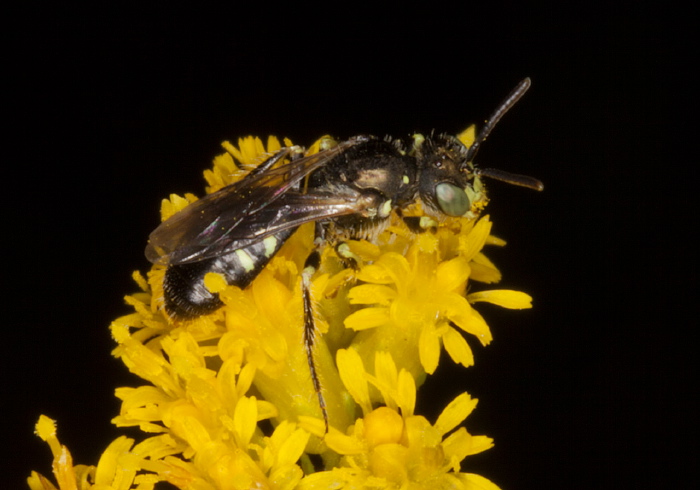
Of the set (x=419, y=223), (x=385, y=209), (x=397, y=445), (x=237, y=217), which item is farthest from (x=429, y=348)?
(x=237, y=217)

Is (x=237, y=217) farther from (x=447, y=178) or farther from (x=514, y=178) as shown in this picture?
(x=514, y=178)

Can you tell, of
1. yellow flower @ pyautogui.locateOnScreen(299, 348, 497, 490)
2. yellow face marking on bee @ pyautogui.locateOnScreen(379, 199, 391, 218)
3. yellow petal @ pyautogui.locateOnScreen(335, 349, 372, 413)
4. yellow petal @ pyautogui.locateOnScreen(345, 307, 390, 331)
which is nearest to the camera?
yellow flower @ pyautogui.locateOnScreen(299, 348, 497, 490)

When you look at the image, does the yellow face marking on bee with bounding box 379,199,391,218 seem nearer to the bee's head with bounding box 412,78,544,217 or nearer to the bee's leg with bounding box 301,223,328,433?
the bee's head with bounding box 412,78,544,217

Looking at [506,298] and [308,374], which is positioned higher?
[506,298]

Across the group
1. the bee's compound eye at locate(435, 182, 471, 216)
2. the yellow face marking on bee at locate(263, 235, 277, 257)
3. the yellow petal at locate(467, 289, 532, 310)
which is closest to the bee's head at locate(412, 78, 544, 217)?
the bee's compound eye at locate(435, 182, 471, 216)

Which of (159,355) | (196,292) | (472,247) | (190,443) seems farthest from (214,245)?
(472,247)

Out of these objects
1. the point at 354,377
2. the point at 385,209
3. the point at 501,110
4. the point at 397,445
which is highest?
the point at 501,110

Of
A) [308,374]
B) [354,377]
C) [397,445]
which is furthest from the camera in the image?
[308,374]

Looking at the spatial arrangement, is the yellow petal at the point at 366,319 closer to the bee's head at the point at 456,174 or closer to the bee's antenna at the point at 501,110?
the bee's head at the point at 456,174
